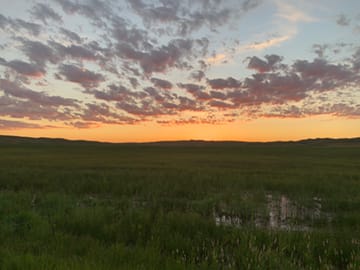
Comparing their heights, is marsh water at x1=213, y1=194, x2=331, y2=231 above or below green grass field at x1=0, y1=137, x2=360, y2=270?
below

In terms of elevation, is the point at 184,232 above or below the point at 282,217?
above

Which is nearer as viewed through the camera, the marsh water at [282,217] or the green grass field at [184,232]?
the green grass field at [184,232]

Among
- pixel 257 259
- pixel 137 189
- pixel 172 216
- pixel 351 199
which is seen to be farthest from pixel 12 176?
pixel 351 199

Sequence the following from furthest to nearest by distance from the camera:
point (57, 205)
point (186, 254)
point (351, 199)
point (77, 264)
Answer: point (351, 199), point (57, 205), point (186, 254), point (77, 264)

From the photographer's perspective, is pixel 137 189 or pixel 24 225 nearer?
pixel 24 225

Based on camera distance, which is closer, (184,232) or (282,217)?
(184,232)

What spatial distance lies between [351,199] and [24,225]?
1333 cm

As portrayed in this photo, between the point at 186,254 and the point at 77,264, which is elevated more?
the point at 77,264

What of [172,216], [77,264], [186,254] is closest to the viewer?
[77,264]

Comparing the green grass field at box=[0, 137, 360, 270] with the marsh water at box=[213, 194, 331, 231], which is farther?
the marsh water at box=[213, 194, 331, 231]

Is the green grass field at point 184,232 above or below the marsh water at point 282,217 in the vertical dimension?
above

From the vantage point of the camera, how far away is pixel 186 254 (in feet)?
21.8

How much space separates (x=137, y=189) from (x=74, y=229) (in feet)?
24.6

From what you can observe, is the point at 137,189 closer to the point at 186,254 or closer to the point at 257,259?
the point at 186,254
